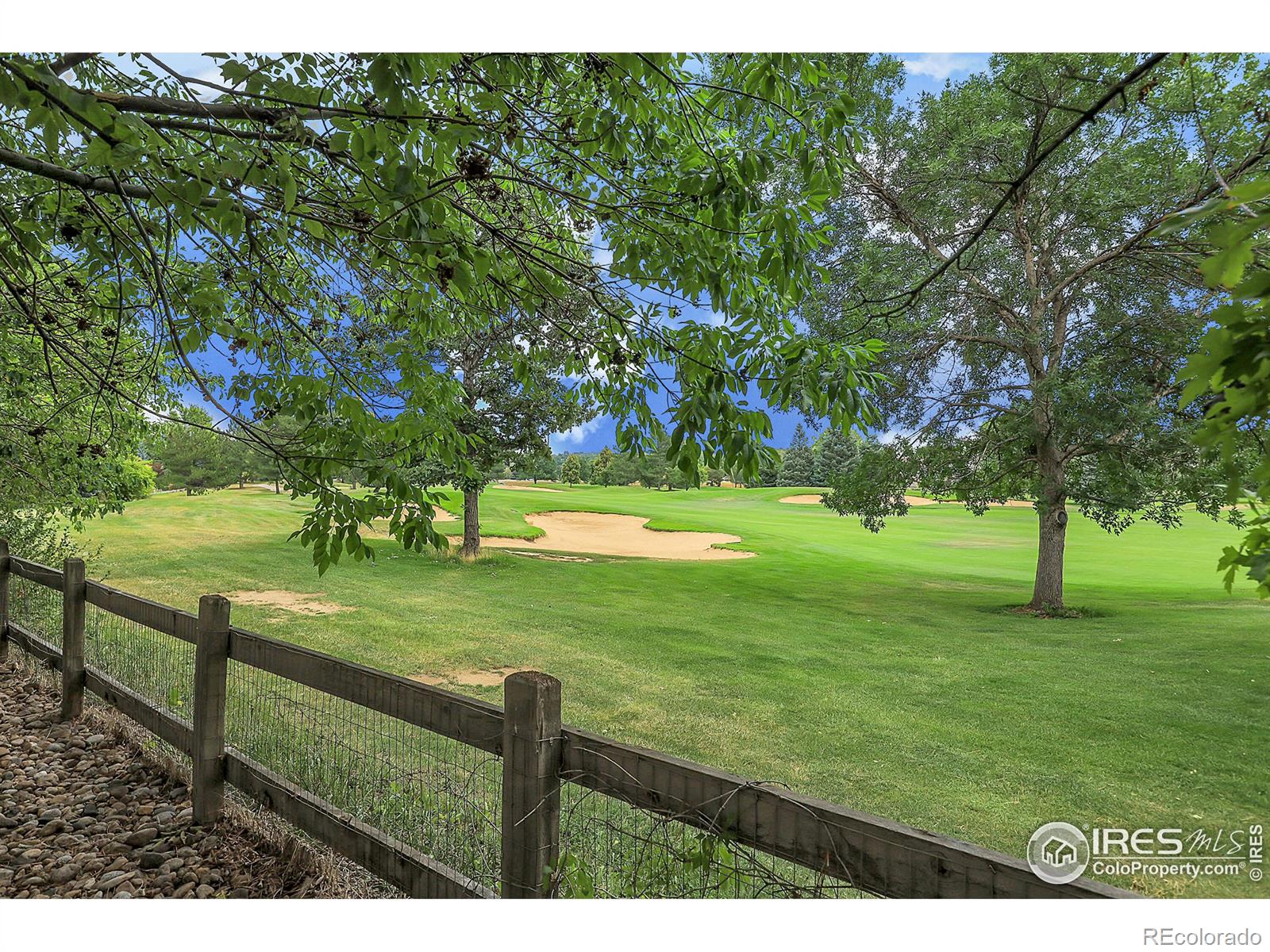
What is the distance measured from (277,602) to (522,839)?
12900mm

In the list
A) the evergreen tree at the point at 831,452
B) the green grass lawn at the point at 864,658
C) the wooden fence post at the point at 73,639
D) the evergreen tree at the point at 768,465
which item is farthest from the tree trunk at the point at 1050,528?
the evergreen tree at the point at 831,452

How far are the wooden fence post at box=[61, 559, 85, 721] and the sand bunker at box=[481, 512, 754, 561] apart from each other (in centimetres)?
1813

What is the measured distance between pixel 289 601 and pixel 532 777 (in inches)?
511

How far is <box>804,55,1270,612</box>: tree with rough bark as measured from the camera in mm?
11844

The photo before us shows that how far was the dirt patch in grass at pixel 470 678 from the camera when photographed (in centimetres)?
894

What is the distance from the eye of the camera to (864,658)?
1108 centimetres

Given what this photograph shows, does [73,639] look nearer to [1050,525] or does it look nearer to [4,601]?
[4,601]

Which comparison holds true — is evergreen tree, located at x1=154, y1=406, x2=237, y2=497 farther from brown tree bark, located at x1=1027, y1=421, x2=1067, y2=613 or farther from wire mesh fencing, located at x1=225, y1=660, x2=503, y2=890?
brown tree bark, located at x1=1027, y1=421, x2=1067, y2=613

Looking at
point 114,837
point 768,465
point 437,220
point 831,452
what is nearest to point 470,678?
point 114,837

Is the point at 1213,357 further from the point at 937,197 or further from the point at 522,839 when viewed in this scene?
the point at 937,197

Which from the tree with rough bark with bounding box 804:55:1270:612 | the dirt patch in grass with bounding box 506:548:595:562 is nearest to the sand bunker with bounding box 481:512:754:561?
the dirt patch in grass with bounding box 506:548:595:562

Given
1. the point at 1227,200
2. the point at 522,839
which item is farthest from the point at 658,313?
the point at 1227,200

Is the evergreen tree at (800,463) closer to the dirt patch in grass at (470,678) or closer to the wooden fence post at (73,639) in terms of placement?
the dirt patch in grass at (470,678)

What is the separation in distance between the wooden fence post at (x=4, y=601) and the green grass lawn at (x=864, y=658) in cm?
395
